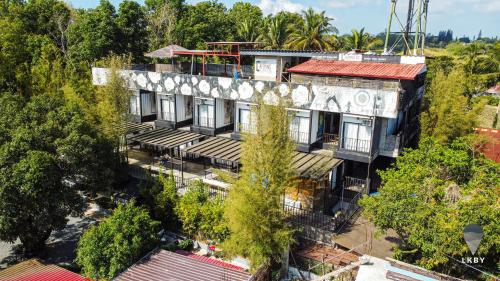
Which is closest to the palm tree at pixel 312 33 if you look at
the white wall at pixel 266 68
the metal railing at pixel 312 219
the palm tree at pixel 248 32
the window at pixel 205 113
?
the palm tree at pixel 248 32

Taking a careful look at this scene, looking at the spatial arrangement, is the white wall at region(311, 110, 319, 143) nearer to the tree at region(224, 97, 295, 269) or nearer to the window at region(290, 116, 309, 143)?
the window at region(290, 116, 309, 143)

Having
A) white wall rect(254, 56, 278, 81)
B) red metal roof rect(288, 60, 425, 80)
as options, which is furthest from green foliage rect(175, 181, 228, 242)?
white wall rect(254, 56, 278, 81)

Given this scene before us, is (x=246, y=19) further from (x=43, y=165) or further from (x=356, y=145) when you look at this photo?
(x=43, y=165)

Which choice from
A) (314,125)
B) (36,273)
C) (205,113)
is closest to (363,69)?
(314,125)

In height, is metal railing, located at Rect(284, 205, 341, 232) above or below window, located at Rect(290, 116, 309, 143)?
below

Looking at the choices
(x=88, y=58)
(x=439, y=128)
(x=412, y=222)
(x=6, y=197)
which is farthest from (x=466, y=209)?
(x=88, y=58)
